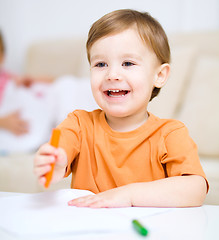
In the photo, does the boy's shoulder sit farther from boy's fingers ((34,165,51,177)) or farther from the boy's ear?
Result: boy's fingers ((34,165,51,177))

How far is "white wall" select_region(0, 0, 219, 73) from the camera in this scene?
1705mm

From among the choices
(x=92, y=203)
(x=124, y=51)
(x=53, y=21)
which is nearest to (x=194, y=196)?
(x=92, y=203)

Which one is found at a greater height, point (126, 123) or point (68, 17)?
point (68, 17)

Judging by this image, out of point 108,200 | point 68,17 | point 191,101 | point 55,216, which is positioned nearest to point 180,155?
point 108,200

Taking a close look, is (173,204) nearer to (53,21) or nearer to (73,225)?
(73,225)

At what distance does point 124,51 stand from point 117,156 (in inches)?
9.2

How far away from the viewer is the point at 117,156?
74cm

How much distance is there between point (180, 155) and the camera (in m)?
0.67

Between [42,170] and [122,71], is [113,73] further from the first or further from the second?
[42,170]

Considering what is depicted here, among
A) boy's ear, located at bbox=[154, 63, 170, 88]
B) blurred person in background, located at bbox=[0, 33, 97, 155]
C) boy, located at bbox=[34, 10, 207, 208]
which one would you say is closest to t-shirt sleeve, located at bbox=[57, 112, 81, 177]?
boy, located at bbox=[34, 10, 207, 208]

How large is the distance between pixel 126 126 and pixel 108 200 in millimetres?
254

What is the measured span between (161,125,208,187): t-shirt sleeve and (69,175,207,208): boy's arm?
32 millimetres

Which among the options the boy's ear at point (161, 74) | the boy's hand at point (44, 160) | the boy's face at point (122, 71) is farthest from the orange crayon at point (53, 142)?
the boy's ear at point (161, 74)

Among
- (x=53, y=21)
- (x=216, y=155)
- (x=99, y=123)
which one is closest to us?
(x=99, y=123)
